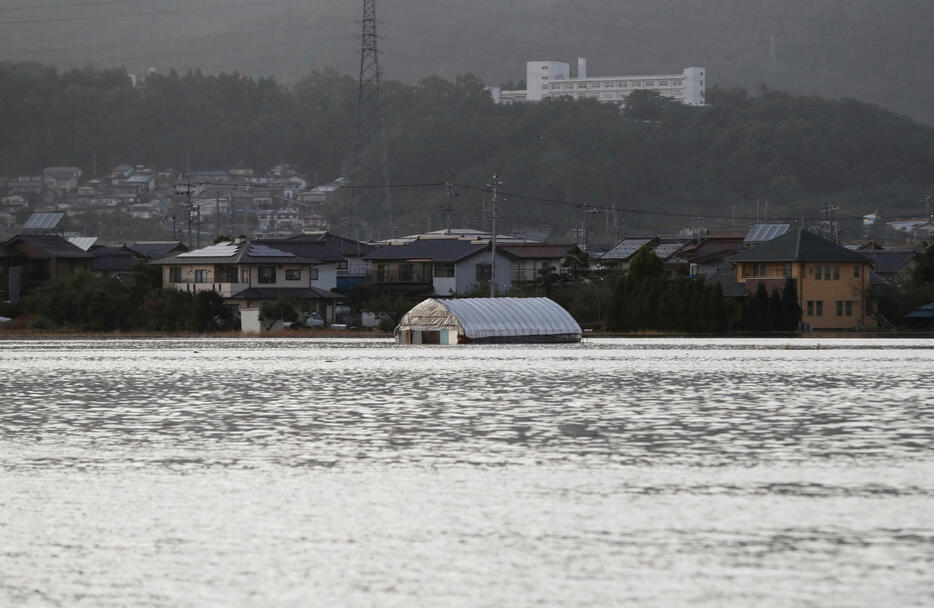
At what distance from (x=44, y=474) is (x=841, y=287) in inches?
2205

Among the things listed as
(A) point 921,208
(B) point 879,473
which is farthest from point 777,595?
(A) point 921,208

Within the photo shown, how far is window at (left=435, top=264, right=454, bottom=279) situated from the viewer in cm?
8725

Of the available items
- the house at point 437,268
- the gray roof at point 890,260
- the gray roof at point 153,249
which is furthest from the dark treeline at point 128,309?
the gray roof at point 890,260

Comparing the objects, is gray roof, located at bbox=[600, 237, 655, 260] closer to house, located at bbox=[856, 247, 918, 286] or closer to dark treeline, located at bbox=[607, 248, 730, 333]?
house, located at bbox=[856, 247, 918, 286]

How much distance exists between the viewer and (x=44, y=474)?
18.4 m

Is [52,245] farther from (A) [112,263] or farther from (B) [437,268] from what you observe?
(B) [437,268]

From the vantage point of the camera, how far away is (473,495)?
16.2 meters

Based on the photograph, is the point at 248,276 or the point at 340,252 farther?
the point at 340,252

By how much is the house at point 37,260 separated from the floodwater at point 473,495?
64.7m

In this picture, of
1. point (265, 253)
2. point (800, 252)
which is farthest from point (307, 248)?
point (800, 252)

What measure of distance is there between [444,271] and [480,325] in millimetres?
31368

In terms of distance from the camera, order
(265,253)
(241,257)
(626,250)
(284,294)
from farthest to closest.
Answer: (626,250) → (265,253) → (241,257) → (284,294)

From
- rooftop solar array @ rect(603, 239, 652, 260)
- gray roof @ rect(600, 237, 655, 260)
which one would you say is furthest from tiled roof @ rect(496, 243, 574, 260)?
rooftop solar array @ rect(603, 239, 652, 260)

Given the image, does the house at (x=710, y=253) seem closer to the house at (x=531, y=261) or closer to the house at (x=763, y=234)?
the house at (x=763, y=234)
